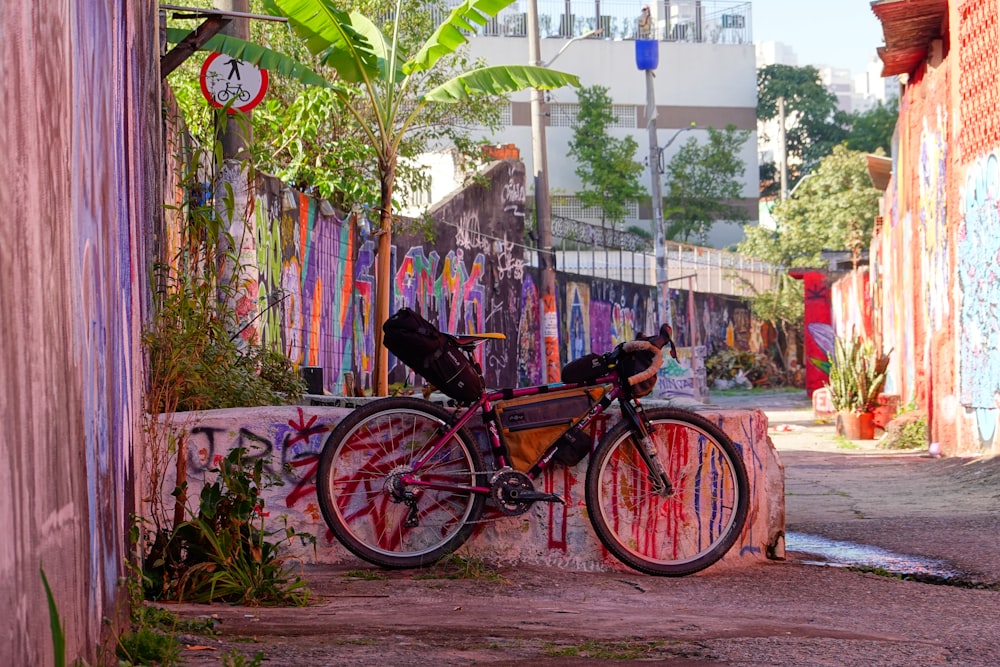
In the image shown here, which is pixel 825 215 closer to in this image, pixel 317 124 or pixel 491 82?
pixel 317 124

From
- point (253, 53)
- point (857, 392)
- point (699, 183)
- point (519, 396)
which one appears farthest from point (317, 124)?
point (699, 183)

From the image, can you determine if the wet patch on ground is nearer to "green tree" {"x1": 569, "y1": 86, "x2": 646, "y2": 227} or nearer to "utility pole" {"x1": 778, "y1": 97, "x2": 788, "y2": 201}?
"green tree" {"x1": 569, "y1": 86, "x2": 646, "y2": 227}

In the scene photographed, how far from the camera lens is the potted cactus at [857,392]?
54.0 ft

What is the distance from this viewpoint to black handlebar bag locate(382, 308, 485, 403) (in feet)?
19.4

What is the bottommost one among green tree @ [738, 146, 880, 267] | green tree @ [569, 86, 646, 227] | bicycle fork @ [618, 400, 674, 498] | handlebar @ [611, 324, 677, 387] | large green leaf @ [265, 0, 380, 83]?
bicycle fork @ [618, 400, 674, 498]

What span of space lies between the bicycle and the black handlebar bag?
0.07m

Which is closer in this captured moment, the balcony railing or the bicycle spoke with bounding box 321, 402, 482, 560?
the bicycle spoke with bounding box 321, 402, 482, 560

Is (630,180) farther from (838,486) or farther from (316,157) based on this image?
(838,486)

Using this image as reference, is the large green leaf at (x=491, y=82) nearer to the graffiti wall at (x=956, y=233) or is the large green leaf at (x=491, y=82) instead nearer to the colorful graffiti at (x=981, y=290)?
the graffiti wall at (x=956, y=233)

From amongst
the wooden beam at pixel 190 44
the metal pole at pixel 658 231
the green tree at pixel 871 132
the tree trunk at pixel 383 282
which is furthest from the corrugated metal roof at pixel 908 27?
the green tree at pixel 871 132

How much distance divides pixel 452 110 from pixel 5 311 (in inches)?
629

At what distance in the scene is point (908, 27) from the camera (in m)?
14.0

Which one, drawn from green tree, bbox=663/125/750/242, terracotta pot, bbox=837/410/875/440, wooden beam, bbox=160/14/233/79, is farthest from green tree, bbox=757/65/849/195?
wooden beam, bbox=160/14/233/79

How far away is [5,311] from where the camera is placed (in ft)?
7.95
